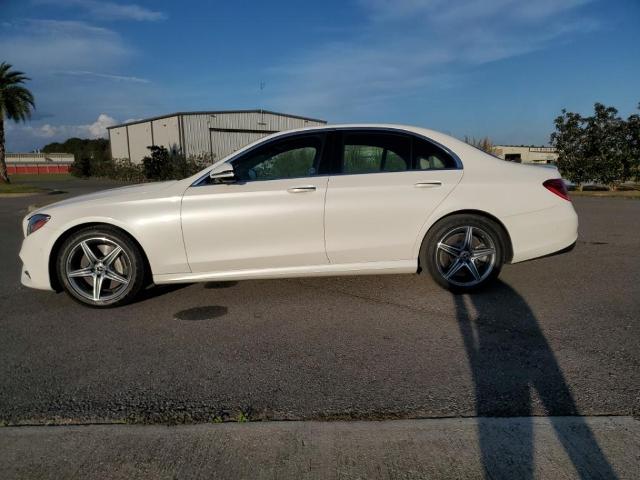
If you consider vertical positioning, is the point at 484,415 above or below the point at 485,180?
below

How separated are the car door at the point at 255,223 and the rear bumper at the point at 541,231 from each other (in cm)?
189

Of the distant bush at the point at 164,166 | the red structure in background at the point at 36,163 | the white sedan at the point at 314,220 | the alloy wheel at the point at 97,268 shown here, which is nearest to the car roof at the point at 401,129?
the white sedan at the point at 314,220

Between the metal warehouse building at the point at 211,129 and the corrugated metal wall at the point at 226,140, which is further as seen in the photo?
the corrugated metal wall at the point at 226,140

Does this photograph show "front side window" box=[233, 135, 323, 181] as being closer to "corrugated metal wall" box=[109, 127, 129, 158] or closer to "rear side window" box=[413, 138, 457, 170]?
"rear side window" box=[413, 138, 457, 170]

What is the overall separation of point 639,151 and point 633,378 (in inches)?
783

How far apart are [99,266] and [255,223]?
1538 mm

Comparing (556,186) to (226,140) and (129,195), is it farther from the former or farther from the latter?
(226,140)

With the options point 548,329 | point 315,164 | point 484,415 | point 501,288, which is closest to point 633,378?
point 548,329

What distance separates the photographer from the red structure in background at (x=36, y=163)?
90.4 m

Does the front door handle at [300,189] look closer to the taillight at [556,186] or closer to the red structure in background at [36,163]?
the taillight at [556,186]

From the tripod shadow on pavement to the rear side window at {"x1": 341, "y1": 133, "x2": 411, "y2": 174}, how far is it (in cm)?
149

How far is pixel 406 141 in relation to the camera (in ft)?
14.4

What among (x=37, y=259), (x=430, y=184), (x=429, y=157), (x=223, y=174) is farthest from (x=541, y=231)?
(x=37, y=259)

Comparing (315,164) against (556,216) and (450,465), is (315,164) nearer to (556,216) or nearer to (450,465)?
(556,216)
